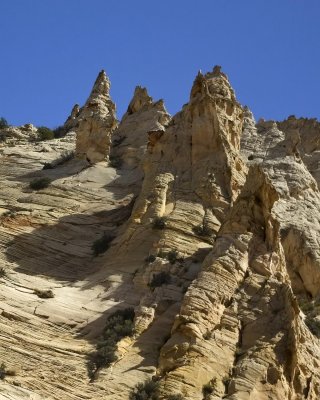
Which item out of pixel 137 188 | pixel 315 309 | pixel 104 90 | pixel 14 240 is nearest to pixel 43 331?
pixel 14 240

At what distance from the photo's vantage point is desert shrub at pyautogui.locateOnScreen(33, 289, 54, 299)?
1251 inches

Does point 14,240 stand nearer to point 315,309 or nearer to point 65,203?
point 65,203

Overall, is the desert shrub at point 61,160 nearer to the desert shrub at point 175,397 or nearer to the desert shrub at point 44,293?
the desert shrub at point 44,293

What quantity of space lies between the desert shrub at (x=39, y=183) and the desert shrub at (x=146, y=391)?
823 inches

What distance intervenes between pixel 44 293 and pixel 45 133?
3443cm

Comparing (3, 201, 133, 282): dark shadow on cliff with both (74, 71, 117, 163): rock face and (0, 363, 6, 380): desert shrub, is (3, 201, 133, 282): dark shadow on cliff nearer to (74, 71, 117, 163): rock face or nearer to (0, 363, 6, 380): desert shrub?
(0, 363, 6, 380): desert shrub

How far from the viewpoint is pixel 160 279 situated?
32375 mm

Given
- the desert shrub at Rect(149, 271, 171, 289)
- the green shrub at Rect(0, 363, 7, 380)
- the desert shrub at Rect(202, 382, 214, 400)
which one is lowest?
the green shrub at Rect(0, 363, 7, 380)

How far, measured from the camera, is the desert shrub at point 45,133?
6400cm

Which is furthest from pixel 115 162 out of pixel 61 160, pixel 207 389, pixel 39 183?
pixel 207 389

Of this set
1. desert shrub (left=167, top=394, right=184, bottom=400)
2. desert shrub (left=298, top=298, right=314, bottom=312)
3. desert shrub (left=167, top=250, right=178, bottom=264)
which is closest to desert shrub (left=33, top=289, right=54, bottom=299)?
desert shrub (left=167, top=250, right=178, bottom=264)

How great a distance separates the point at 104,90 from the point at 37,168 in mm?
12376

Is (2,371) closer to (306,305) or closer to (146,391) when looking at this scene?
(146,391)

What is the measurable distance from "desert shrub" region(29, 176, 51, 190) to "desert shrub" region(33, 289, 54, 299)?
13594 mm
